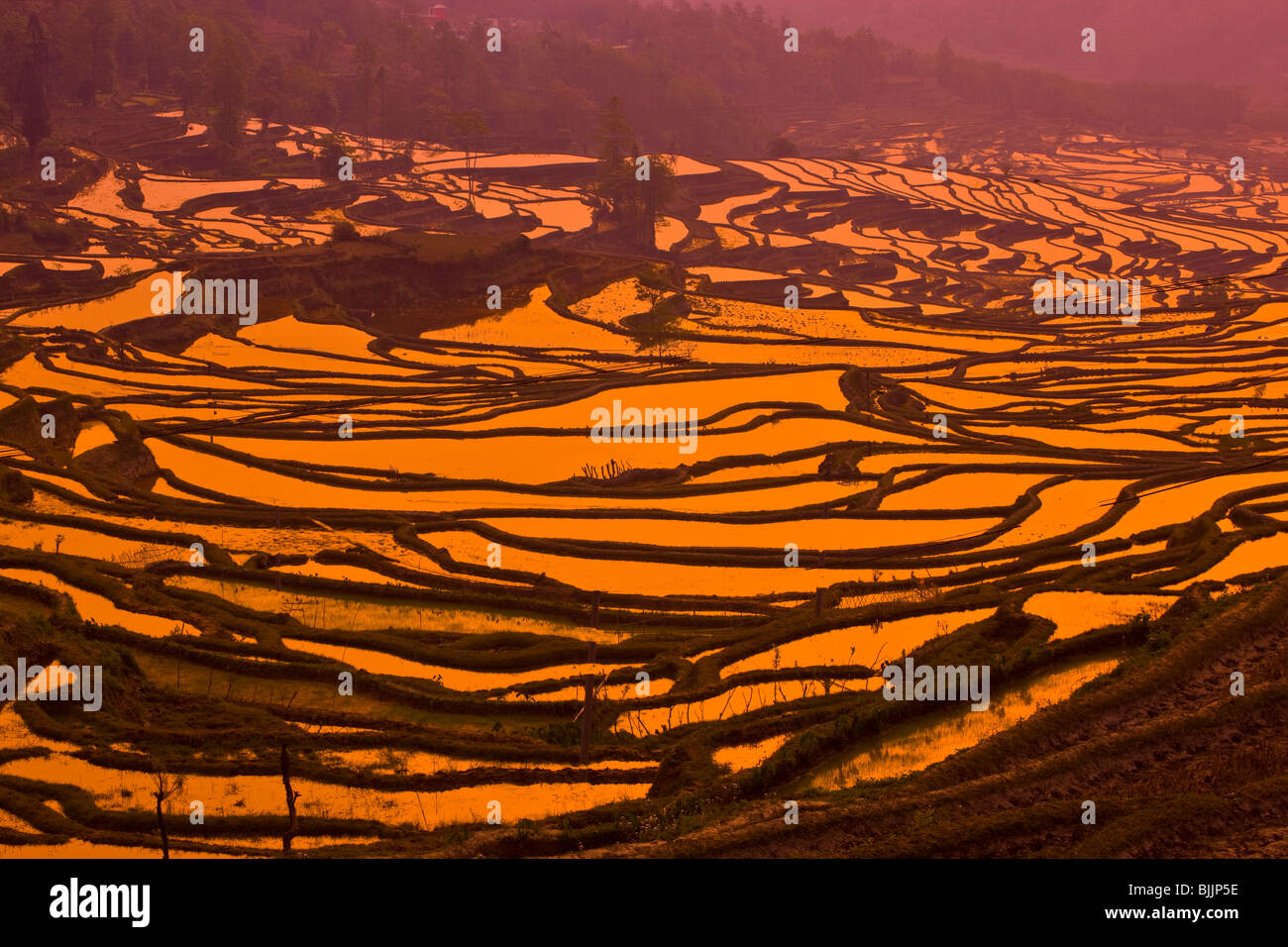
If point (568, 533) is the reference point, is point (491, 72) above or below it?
above

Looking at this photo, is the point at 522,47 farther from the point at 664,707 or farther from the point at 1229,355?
the point at 664,707

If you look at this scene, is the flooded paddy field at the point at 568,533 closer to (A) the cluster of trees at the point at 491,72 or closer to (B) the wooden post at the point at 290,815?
(B) the wooden post at the point at 290,815

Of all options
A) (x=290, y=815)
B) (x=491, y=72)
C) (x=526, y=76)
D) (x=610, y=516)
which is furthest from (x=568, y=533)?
(x=526, y=76)

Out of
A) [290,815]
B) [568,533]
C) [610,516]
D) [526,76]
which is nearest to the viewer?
[290,815]

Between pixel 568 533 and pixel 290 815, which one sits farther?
pixel 568 533

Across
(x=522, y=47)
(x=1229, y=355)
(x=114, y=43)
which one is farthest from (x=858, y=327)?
(x=522, y=47)

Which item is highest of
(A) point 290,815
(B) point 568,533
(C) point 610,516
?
(C) point 610,516

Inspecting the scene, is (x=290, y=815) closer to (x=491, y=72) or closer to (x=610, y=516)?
(x=610, y=516)

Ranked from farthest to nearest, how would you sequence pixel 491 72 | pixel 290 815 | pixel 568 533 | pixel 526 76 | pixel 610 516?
pixel 526 76
pixel 491 72
pixel 610 516
pixel 568 533
pixel 290 815
